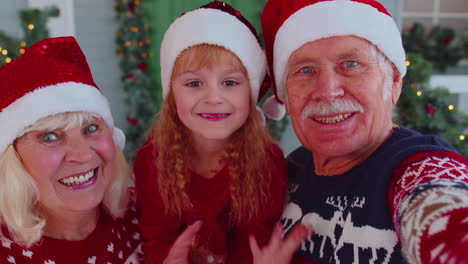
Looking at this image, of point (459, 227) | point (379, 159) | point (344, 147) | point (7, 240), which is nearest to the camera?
point (459, 227)

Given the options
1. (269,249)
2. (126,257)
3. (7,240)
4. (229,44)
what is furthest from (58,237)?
(229,44)

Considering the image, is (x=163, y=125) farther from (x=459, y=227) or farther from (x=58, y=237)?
(x=459, y=227)

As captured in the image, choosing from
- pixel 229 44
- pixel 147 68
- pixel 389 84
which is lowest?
pixel 147 68

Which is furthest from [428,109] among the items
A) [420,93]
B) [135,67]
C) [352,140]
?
[135,67]

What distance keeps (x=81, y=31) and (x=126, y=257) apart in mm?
3362

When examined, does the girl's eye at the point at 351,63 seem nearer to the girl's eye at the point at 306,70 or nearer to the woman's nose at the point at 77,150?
the girl's eye at the point at 306,70

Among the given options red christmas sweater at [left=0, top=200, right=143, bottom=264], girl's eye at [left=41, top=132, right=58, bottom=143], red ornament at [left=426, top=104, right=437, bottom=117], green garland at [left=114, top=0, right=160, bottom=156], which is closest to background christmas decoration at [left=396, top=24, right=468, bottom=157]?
red ornament at [left=426, top=104, right=437, bottom=117]

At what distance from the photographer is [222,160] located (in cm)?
173

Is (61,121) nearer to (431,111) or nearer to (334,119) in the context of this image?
(334,119)

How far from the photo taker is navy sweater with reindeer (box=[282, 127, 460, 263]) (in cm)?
107

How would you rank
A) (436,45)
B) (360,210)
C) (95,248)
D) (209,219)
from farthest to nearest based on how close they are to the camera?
(436,45), (209,219), (95,248), (360,210)

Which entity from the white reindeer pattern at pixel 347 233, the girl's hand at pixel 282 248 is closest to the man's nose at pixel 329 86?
the white reindeer pattern at pixel 347 233

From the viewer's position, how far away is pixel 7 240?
4.63 feet

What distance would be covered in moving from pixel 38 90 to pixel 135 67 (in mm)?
2987
